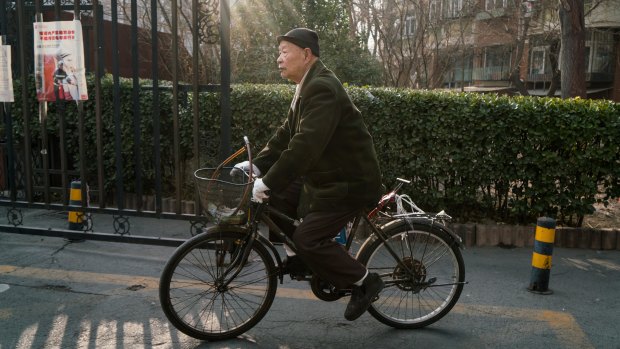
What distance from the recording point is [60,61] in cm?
561

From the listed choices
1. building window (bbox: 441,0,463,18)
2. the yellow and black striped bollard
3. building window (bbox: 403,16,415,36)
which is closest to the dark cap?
the yellow and black striped bollard

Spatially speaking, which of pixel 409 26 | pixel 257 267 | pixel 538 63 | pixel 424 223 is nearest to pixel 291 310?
pixel 257 267

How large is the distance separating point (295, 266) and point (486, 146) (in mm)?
3521

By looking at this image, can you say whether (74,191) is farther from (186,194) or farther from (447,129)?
(447,129)

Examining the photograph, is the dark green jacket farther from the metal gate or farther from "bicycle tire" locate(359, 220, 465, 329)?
the metal gate

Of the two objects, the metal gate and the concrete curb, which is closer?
the metal gate

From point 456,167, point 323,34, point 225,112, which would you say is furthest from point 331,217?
point 323,34

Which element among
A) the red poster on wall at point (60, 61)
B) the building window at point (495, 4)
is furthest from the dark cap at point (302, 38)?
the building window at point (495, 4)

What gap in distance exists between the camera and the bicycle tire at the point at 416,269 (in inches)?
157

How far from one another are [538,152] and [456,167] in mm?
927

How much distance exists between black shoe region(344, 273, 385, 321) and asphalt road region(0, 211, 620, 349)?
28 centimetres

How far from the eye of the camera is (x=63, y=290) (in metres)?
4.78

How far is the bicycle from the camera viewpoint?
145 inches

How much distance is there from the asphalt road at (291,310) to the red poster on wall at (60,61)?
169cm
